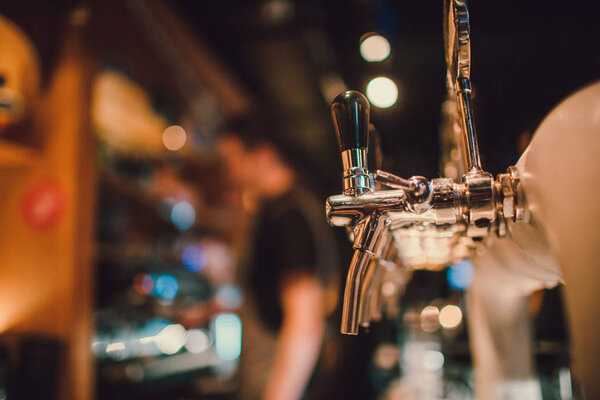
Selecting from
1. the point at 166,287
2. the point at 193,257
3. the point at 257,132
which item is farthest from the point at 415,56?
the point at 166,287

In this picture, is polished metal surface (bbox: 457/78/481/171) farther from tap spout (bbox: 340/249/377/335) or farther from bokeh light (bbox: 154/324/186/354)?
bokeh light (bbox: 154/324/186/354)

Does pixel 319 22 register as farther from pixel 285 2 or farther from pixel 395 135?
pixel 395 135

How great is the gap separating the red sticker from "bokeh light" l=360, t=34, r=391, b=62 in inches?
73.0

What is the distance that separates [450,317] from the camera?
1.56 metres

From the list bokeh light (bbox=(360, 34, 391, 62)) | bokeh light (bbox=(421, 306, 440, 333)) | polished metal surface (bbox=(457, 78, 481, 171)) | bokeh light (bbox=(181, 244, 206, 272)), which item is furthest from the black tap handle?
bokeh light (bbox=(181, 244, 206, 272))

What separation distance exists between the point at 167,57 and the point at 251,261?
162cm

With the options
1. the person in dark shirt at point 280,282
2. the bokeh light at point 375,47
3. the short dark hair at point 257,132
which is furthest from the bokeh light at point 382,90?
the person in dark shirt at point 280,282

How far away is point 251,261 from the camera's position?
1.61 m

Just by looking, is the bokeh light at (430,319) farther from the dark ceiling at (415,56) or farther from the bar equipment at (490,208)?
the bar equipment at (490,208)

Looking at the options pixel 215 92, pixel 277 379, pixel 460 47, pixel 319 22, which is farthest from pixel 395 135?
pixel 460 47

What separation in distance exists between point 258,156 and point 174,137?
1.10 m

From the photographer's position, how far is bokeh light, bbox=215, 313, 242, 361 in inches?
119

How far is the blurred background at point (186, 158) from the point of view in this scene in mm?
1258

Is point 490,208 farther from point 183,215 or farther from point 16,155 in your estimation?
point 183,215
